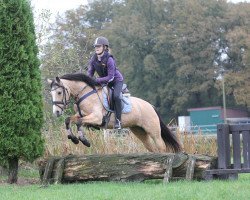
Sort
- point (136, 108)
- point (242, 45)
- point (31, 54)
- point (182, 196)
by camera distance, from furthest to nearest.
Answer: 1. point (242, 45)
2. point (136, 108)
3. point (31, 54)
4. point (182, 196)

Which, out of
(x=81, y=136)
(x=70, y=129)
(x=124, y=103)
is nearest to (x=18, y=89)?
(x=70, y=129)

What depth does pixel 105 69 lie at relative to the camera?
36.9ft

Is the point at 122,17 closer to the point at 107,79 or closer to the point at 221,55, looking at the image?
the point at 221,55

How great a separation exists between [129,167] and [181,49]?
41386 millimetres

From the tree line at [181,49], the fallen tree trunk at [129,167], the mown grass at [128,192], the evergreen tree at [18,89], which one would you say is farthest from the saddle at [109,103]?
the tree line at [181,49]

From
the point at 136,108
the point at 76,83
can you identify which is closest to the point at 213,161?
the point at 136,108

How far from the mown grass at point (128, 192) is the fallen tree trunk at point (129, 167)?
49cm

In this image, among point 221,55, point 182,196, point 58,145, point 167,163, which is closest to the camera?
point 182,196

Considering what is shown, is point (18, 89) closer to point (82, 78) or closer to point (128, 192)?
point (82, 78)

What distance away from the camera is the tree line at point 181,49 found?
1940 inches

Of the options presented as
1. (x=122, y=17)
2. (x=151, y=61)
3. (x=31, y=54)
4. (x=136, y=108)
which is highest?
(x=122, y=17)

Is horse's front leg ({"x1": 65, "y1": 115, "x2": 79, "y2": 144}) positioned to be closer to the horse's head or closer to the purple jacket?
the horse's head

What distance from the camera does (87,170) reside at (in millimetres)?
10297

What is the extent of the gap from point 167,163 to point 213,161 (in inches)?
36.6
